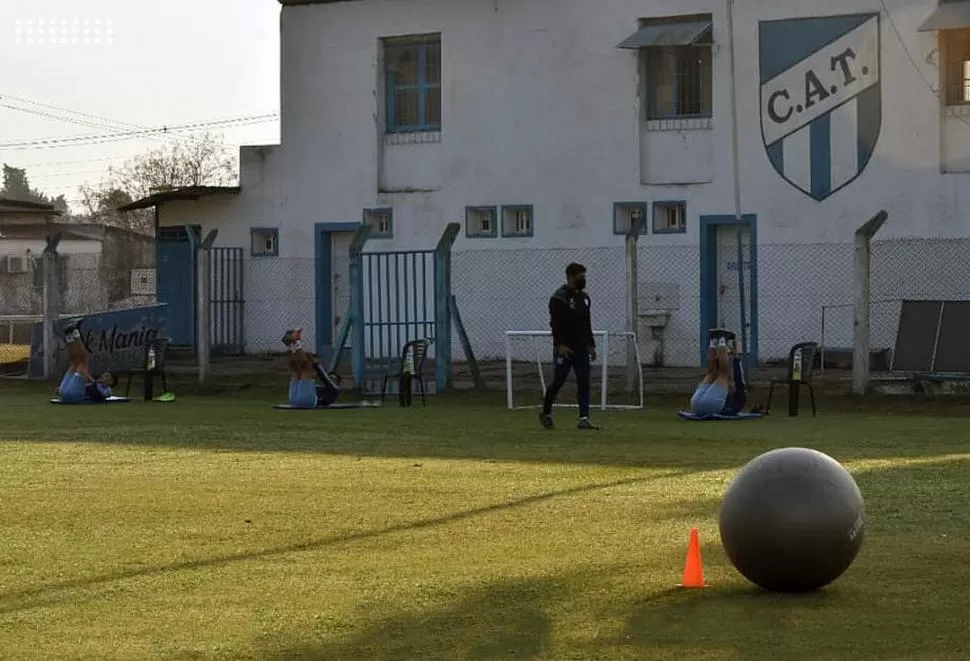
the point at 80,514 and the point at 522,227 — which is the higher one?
the point at 522,227

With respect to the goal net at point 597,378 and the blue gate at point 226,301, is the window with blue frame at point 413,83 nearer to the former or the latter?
the blue gate at point 226,301

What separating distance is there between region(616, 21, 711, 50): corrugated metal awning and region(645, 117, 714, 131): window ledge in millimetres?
1440

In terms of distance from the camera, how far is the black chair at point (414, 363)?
29.4 m

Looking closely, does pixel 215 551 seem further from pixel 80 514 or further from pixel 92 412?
pixel 92 412

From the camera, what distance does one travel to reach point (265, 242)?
41156 mm

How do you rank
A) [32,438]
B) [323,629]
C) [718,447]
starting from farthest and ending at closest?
[32,438]
[718,447]
[323,629]

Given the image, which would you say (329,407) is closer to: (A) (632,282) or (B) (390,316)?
(A) (632,282)

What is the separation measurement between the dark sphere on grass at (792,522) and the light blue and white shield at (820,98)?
2616cm

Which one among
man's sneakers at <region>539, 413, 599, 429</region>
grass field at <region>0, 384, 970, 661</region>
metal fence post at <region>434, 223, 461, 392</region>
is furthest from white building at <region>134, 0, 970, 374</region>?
grass field at <region>0, 384, 970, 661</region>

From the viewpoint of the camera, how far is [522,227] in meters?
38.6

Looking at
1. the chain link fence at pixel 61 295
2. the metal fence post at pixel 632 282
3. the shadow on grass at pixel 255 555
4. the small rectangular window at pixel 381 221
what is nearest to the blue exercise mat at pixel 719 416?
the metal fence post at pixel 632 282

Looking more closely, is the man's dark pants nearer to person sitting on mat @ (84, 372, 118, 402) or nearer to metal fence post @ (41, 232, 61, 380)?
person sitting on mat @ (84, 372, 118, 402)

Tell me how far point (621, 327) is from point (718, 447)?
16.7 metres

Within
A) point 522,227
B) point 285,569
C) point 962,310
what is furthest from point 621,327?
point 285,569
